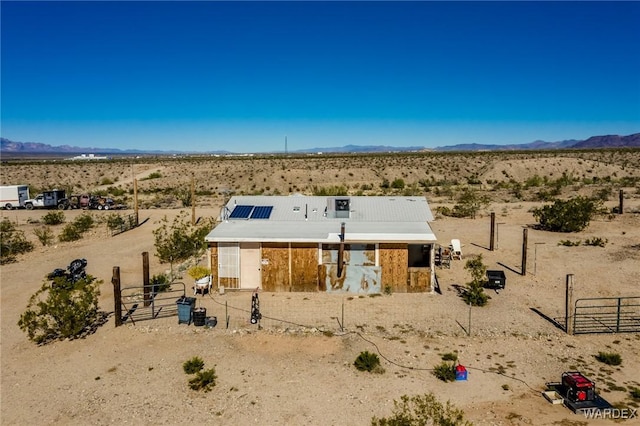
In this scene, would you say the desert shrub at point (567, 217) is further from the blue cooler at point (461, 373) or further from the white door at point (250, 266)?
the blue cooler at point (461, 373)

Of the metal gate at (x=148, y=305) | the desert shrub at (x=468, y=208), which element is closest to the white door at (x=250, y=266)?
the metal gate at (x=148, y=305)

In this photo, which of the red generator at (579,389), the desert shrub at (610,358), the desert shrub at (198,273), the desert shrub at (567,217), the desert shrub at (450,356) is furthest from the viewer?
the desert shrub at (567,217)

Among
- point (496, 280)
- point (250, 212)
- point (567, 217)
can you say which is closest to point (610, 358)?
point (496, 280)

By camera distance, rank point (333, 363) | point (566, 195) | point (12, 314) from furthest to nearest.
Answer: point (566, 195) → point (12, 314) → point (333, 363)

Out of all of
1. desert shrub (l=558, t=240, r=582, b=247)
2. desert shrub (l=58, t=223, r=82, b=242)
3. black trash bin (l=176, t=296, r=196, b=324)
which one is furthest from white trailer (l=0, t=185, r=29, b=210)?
desert shrub (l=558, t=240, r=582, b=247)

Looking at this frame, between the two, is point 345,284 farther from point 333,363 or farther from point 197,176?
point 197,176

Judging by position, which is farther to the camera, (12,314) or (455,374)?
(12,314)

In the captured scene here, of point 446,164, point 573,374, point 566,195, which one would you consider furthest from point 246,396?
point 446,164
